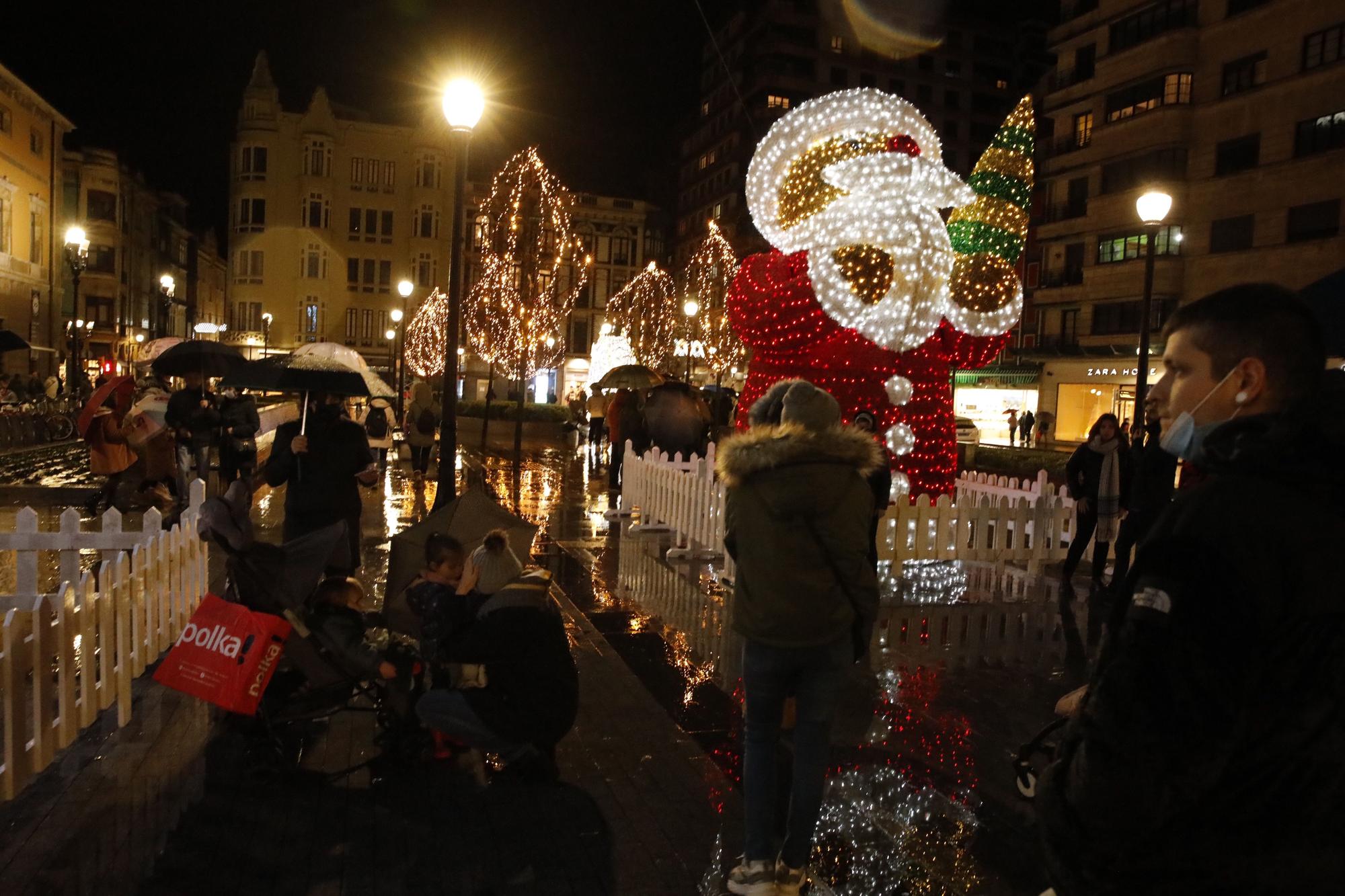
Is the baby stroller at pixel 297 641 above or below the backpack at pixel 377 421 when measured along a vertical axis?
below

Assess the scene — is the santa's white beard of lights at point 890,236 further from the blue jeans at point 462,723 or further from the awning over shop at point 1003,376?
the awning over shop at point 1003,376

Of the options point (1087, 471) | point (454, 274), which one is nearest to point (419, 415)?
point (454, 274)

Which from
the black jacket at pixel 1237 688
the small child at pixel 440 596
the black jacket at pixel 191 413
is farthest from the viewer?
the black jacket at pixel 191 413

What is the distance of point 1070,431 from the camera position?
46.2 m

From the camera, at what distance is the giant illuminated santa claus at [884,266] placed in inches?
407

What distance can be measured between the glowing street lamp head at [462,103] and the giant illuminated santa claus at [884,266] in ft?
10.4

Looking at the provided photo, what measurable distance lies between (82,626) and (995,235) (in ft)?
32.4

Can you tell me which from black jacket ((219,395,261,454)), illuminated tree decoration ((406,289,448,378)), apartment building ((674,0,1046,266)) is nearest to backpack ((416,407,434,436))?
black jacket ((219,395,261,454))

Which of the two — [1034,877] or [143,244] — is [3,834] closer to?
[1034,877]

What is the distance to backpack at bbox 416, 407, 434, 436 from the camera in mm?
17109

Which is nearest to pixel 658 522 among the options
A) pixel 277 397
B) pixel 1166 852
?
pixel 1166 852

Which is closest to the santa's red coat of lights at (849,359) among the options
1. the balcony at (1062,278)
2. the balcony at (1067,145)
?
the balcony at (1062,278)

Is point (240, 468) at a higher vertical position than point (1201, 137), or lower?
lower

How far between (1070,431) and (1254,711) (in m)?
48.1
